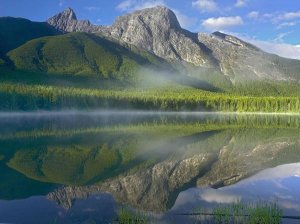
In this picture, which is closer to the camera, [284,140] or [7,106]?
[284,140]

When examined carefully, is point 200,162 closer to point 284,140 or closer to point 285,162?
point 285,162

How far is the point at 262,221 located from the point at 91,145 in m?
36.6

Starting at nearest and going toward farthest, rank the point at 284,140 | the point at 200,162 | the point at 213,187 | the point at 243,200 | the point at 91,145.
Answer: the point at 243,200 → the point at 213,187 → the point at 200,162 → the point at 91,145 → the point at 284,140

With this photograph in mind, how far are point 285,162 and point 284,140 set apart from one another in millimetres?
20067

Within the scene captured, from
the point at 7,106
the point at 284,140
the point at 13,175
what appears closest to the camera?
the point at 13,175

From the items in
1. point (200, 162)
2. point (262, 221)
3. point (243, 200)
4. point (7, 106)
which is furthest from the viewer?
point (7, 106)

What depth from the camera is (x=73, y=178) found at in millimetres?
29734

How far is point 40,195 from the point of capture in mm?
24797

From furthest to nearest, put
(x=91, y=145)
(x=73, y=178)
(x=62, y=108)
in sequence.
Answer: (x=62, y=108) → (x=91, y=145) → (x=73, y=178)

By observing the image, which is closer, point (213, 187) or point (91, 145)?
A: point (213, 187)

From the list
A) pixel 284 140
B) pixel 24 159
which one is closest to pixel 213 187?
pixel 24 159

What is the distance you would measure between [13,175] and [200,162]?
55.2 feet

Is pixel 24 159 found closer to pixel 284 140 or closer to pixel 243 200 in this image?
pixel 243 200

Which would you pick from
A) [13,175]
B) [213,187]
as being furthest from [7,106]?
[213,187]
